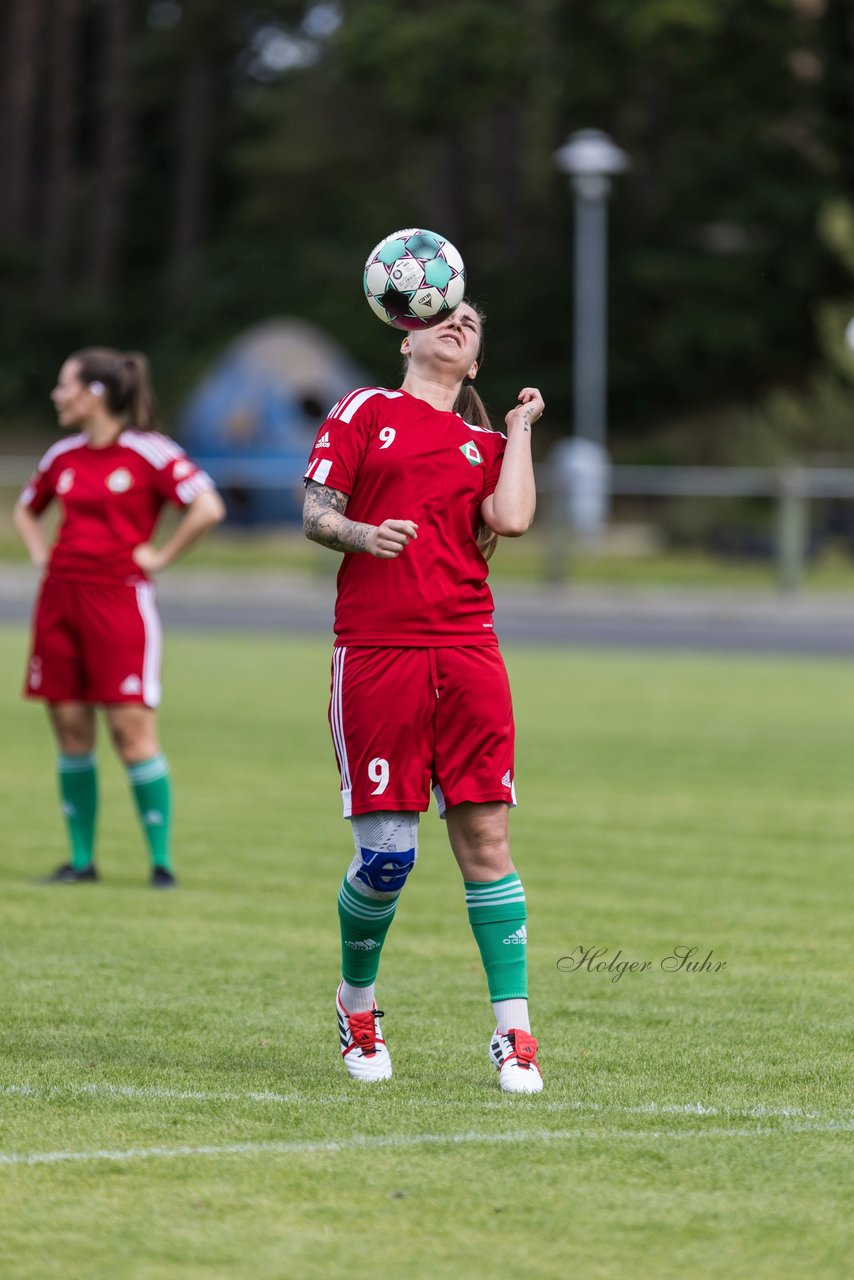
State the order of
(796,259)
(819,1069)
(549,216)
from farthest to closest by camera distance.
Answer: (549,216) < (796,259) < (819,1069)

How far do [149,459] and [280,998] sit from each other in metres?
2.83

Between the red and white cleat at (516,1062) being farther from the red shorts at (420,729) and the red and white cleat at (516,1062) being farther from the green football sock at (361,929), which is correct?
the red shorts at (420,729)

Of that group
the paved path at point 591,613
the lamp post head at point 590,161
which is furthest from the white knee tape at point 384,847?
the lamp post head at point 590,161

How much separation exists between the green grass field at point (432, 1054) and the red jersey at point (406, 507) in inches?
46.9

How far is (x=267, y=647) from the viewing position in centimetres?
2166

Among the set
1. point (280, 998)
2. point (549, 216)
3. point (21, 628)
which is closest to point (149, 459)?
point (280, 998)

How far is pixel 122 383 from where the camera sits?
334 inches

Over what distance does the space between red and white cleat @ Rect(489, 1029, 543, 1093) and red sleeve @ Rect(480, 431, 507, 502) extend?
1.39 metres

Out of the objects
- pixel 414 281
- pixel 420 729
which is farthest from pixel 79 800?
pixel 414 281

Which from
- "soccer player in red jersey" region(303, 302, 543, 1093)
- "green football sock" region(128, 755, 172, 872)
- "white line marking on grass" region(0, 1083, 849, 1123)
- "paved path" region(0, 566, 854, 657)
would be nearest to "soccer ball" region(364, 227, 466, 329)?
"soccer player in red jersey" region(303, 302, 543, 1093)

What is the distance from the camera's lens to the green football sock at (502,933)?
536 cm

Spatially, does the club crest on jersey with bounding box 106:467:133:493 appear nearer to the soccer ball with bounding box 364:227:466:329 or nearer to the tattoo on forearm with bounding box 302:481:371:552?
the soccer ball with bounding box 364:227:466:329

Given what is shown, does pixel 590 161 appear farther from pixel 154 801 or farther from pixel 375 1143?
pixel 375 1143

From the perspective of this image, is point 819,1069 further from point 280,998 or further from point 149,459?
point 149,459
